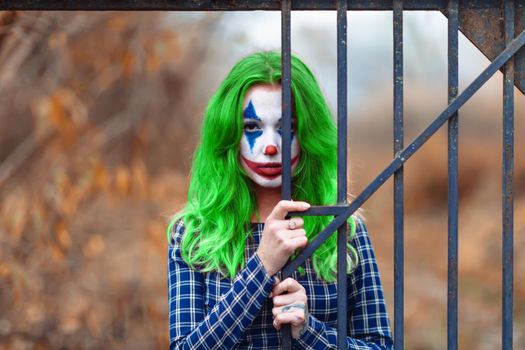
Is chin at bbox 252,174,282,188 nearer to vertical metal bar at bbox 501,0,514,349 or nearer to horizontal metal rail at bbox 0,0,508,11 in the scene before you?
horizontal metal rail at bbox 0,0,508,11

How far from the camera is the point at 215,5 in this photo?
2154 mm

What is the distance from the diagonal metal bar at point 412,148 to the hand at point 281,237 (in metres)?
0.03

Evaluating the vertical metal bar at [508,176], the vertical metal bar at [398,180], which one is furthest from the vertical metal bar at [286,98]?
the vertical metal bar at [508,176]

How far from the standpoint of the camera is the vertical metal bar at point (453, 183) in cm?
214

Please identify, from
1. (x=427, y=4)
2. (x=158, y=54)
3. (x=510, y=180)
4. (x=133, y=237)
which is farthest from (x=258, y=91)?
(x=133, y=237)

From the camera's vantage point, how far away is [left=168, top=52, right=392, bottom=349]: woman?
2150 millimetres

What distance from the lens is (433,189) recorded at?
6969 millimetres

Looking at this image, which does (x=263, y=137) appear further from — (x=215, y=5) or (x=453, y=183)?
(x=453, y=183)

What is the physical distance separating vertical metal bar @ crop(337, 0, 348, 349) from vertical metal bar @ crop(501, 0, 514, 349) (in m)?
0.33

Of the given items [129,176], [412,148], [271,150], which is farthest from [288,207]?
[129,176]

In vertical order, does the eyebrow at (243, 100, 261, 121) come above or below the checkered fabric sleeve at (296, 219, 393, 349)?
above

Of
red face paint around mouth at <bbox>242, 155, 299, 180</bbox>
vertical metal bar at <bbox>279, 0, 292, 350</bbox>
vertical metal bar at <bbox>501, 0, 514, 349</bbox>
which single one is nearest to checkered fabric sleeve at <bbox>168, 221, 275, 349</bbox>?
vertical metal bar at <bbox>279, 0, 292, 350</bbox>

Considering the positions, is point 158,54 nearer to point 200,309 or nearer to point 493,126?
point 493,126

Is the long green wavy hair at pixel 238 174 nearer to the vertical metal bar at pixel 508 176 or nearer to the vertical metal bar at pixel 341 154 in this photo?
the vertical metal bar at pixel 341 154
